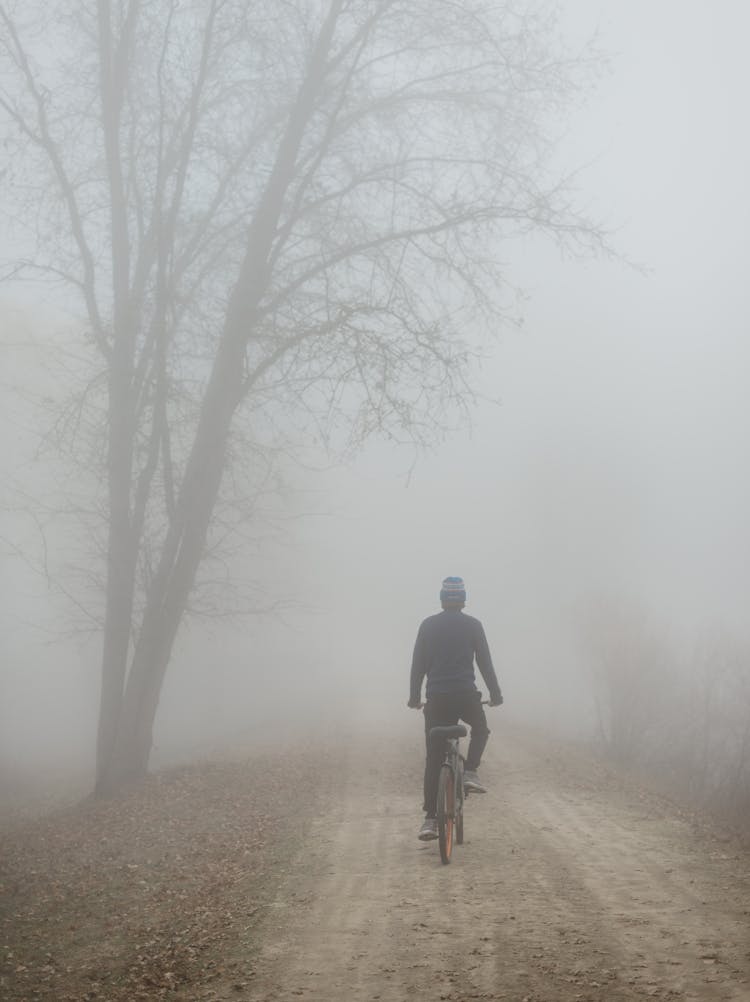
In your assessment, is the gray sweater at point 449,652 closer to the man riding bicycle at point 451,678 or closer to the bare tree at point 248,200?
the man riding bicycle at point 451,678

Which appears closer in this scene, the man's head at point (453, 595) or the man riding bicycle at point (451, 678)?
the man riding bicycle at point (451, 678)

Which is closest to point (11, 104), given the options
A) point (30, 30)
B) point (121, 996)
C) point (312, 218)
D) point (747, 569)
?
point (30, 30)

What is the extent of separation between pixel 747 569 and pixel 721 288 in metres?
89.0

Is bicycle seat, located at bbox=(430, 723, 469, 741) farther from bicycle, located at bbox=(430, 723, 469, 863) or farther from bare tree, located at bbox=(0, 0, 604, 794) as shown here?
bare tree, located at bbox=(0, 0, 604, 794)

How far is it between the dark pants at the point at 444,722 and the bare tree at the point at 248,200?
15.1ft

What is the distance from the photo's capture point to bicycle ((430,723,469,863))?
8125 millimetres

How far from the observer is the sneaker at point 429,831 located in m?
8.47

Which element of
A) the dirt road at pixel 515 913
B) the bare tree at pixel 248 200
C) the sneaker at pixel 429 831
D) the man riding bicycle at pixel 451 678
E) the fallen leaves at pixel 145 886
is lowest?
the fallen leaves at pixel 145 886

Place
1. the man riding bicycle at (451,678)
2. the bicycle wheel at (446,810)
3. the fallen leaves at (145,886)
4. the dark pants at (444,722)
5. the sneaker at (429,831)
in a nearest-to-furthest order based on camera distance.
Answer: the fallen leaves at (145,886) < the bicycle wheel at (446,810) < the sneaker at (429,831) < the dark pants at (444,722) < the man riding bicycle at (451,678)

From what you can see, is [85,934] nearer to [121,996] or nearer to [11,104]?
[121,996]

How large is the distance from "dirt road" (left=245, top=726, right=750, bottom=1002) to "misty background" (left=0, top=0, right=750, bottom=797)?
456 cm

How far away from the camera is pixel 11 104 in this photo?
1416 cm

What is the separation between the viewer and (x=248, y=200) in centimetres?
1484

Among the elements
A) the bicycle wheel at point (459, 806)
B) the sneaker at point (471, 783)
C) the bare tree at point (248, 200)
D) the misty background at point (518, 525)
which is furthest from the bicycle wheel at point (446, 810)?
the bare tree at point (248, 200)
